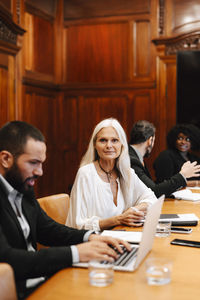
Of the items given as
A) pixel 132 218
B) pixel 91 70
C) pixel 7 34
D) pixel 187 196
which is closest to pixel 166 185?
pixel 187 196

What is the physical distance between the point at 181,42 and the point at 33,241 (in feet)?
14.9

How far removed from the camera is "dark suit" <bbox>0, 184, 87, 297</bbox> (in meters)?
1.57

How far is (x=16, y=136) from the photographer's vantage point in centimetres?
171

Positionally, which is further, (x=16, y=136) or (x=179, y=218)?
(x=179, y=218)

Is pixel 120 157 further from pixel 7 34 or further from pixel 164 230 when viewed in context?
pixel 7 34

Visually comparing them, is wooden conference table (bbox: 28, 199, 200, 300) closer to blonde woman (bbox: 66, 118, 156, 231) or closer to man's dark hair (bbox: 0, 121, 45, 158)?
man's dark hair (bbox: 0, 121, 45, 158)

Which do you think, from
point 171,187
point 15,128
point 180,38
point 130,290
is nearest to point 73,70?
point 180,38

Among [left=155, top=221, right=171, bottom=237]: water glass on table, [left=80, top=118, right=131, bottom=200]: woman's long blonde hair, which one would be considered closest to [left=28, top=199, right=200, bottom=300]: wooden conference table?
[left=155, top=221, right=171, bottom=237]: water glass on table

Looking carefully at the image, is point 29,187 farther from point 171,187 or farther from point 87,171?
point 171,187

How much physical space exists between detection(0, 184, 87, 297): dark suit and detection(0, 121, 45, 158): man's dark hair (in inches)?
6.7

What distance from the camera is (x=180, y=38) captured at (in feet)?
18.6

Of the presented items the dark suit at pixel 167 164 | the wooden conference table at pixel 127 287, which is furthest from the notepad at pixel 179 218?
the dark suit at pixel 167 164

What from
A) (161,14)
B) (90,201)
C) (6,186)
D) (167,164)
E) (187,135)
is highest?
(161,14)

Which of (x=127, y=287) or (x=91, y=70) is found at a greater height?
(x=91, y=70)
